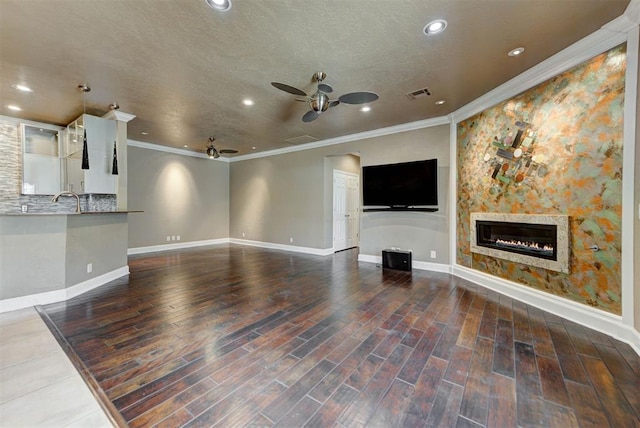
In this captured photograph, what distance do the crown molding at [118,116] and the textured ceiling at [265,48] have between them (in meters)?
0.17

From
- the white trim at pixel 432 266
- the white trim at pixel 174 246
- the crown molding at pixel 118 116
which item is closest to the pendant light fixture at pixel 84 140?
the crown molding at pixel 118 116

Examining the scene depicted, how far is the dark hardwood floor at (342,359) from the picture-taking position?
5.17 feet

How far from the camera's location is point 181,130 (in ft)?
18.4

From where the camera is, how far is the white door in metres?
7.07

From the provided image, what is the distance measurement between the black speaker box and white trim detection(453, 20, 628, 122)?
2.82 meters

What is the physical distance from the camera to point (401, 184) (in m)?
5.23

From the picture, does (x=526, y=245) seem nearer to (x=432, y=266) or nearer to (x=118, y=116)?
(x=432, y=266)

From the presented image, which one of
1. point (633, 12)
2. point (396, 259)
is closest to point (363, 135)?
point (396, 259)

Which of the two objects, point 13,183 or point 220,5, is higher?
point 220,5

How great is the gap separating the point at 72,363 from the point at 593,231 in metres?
5.05

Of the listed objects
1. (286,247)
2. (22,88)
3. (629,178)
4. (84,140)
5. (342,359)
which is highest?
(22,88)

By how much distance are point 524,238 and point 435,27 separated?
2876 millimetres

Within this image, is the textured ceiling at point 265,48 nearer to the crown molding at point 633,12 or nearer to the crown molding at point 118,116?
the crown molding at point 633,12

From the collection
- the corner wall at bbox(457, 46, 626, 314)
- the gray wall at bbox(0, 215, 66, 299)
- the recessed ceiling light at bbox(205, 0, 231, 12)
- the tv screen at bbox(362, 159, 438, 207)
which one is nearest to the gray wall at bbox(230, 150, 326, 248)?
the tv screen at bbox(362, 159, 438, 207)
